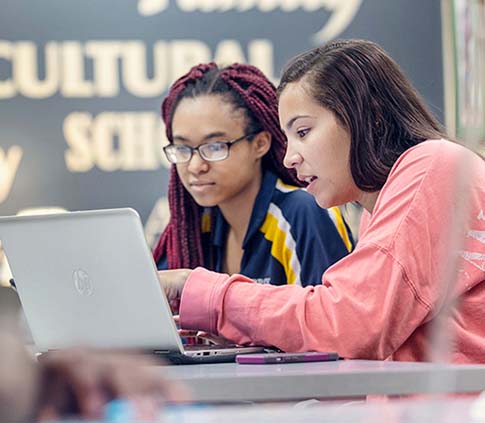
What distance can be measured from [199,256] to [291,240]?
0.23 meters

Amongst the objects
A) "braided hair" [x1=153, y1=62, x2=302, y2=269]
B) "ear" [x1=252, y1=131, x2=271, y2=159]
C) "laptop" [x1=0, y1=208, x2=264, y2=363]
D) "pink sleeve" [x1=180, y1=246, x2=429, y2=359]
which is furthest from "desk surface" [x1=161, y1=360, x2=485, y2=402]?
"ear" [x1=252, y1=131, x2=271, y2=159]

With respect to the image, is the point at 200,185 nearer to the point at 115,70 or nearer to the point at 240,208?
the point at 240,208

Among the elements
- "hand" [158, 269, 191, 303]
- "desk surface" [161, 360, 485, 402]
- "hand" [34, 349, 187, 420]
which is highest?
"hand" [34, 349, 187, 420]

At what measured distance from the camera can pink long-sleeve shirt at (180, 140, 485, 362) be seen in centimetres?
154

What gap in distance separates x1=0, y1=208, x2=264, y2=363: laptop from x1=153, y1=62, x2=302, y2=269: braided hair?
3.12 ft

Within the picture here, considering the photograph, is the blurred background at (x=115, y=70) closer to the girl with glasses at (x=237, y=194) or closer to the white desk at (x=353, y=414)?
the girl with glasses at (x=237, y=194)

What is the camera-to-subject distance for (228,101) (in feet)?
8.90

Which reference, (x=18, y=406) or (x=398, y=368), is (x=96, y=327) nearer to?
(x=398, y=368)

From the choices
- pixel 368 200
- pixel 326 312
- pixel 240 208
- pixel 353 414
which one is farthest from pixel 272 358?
pixel 240 208

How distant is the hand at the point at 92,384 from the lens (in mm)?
358

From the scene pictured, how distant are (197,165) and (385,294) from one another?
3.86ft

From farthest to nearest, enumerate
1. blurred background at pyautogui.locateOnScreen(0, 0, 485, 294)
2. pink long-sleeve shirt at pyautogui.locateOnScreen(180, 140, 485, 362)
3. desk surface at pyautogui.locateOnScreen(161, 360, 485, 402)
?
1. blurred background at pyautogui.locateOnScreen(0, 0, 485, 294)
2. pink long-sleeve shirt at pyautogui.locateOnScreen(180, 140, 485, 362)
3. desk surface at pyautogui.locateOnScreen(161, 360, 485, 402)

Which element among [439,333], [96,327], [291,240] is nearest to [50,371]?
[439,333]

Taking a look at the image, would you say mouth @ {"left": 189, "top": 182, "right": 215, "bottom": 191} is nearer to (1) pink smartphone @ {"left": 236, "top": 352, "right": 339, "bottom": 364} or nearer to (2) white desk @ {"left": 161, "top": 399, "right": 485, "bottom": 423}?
(1) pink smartphone @ {"left": 236, "top": 352, "right": 339, "bottom": 364}
